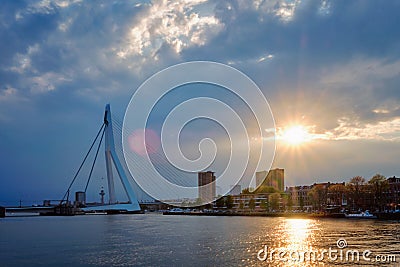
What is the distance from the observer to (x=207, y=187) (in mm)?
74562

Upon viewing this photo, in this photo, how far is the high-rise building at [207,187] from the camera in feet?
→ 246

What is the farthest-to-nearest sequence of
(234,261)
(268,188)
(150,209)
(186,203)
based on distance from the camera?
(150,209)
(186,203)
(268,188)
(234,261)

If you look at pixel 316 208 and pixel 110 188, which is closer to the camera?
pixel 110 188

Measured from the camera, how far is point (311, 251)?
1416 centimetres

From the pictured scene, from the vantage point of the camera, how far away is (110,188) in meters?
39.9

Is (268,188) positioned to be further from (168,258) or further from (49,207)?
(168,258)

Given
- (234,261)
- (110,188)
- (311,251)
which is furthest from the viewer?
(110,188)

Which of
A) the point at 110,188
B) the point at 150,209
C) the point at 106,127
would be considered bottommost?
the point at 150,209

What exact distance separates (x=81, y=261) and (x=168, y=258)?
2.41m

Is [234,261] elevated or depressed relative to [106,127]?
depressed

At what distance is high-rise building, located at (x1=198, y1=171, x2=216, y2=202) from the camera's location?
2947 inches

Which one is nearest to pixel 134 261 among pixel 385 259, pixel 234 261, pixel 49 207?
pixel 234 261

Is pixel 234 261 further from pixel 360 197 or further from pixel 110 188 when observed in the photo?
pixel 360 197

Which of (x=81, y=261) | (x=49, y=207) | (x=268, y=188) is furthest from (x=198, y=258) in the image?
(x=268, y=188)
